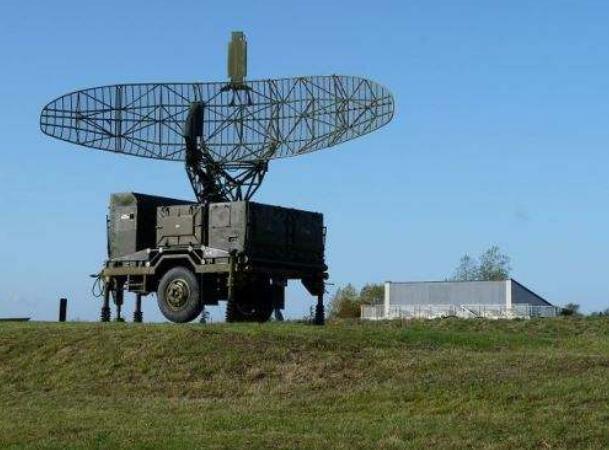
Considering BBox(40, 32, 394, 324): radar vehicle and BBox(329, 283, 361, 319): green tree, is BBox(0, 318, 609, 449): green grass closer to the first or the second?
BBox(40, 32, 394, 324): radar vehicle

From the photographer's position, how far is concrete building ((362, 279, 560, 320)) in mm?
69125

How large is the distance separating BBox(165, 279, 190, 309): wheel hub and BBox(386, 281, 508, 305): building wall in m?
45.2

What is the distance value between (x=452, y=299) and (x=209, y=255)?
47.0 meters

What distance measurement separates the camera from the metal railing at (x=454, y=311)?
65125 mm

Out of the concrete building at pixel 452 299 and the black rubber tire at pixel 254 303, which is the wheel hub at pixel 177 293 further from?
the concrete building at pixel 452 299

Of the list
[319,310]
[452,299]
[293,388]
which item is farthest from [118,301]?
[452,299]

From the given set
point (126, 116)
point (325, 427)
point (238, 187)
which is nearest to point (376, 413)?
point (325, 427)

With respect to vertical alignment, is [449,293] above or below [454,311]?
above

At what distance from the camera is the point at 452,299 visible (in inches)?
2849

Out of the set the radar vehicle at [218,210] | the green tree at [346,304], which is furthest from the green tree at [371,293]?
the radar vehicle at [218,210]

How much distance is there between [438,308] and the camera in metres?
70.9

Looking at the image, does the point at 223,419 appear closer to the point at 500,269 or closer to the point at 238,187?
the point at 238,187

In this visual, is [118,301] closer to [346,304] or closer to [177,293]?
[177,293]

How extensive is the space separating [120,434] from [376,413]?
364 centimetres
